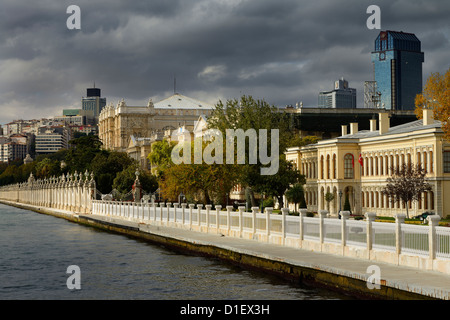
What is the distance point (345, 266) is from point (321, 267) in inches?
26.8

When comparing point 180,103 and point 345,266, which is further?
point 180,103

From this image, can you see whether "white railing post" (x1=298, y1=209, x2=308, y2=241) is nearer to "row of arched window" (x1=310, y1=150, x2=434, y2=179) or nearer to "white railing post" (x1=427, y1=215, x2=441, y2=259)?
"white railing post" (x1=427, y1=215, x2=441, y2=259)

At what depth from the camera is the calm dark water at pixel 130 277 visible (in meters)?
21.8

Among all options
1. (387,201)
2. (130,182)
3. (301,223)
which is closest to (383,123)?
(387,201)

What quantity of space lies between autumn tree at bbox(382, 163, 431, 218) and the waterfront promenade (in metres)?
25.1

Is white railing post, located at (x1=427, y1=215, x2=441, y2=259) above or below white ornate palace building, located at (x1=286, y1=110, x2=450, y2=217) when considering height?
below

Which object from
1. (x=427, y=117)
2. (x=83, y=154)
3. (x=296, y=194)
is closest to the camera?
(x=427, y=117)

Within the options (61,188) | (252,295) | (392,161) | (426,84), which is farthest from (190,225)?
(61,188)

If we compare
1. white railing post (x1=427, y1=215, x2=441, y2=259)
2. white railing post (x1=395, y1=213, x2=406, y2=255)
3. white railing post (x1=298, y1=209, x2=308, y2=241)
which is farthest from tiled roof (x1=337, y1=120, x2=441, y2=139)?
white railing post (x1=427, y1=215, x2=441, y2=259)

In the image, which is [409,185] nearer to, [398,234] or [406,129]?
[406,129]

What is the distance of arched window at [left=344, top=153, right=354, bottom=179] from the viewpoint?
2785 inches

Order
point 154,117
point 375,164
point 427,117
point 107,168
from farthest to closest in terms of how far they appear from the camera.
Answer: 1. point 154,117
2. point 107,168
3. point 375,164
4. point 427,117

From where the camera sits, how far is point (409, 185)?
184 feet

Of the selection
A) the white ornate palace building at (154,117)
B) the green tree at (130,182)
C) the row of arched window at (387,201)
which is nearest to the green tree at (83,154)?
the green tree at (130,182)
